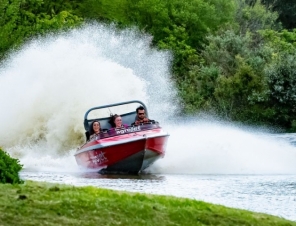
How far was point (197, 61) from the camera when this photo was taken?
6056cm

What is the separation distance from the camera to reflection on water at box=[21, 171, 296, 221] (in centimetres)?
1648

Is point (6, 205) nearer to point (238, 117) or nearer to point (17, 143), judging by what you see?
point (17, 143)

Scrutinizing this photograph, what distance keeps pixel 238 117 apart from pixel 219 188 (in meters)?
31.6

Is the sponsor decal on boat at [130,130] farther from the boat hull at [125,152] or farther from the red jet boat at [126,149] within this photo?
the boat hull at [125,152]

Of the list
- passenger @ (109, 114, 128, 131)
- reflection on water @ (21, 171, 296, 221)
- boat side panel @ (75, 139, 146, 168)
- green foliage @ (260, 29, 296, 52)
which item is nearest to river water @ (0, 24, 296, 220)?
reflection on water @ (21, 171, 296, 221)

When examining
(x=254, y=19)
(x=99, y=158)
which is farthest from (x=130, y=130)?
(x=254, y=19)

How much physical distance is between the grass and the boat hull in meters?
12.9

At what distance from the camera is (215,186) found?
20.1 metres

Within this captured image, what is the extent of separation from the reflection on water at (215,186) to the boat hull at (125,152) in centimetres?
59

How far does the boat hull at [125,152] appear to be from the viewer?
24266 mm

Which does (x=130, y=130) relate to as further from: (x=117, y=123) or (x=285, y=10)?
(x=285, y=10)

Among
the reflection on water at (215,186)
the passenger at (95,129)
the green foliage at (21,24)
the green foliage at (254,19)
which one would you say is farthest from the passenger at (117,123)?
the green foliage at (254,19)

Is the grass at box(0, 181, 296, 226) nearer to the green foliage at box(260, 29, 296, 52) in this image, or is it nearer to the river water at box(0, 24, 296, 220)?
the river water at box(0, 24, 296, 220)

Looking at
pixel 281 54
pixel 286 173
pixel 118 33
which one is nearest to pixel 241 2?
pixel 118 33
